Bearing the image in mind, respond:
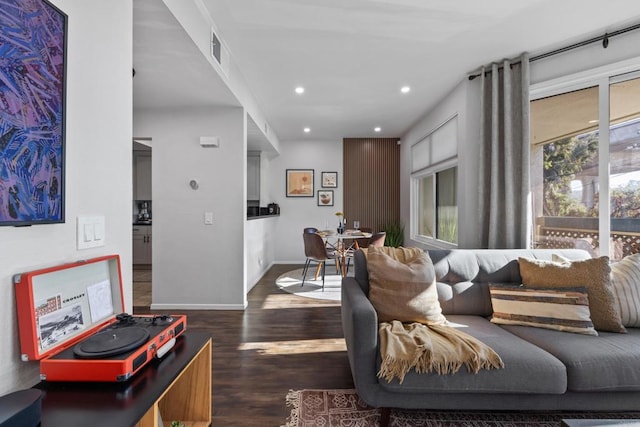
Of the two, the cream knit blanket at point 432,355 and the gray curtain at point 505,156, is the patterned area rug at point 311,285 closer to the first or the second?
the gray curtain at point 505,156

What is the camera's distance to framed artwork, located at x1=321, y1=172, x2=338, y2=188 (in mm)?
6508

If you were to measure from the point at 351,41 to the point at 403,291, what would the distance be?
2.20 m

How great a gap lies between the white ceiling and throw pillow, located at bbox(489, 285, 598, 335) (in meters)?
2.10

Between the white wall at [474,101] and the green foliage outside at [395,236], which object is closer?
the white wall at [474,101]

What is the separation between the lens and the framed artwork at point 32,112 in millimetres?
831

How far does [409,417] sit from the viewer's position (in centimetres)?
175

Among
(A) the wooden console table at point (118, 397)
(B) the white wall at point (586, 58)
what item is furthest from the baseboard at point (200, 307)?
(B) the white wall at point (586, 58)

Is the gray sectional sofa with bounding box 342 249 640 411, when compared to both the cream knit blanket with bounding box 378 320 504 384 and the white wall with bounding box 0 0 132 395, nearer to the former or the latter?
the cream knit blanket with bounding box 378 320 504 384

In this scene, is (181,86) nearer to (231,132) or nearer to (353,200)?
(231,132)

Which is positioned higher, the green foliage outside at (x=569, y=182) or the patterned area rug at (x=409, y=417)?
the green foliage outside at (x=569, y=182)

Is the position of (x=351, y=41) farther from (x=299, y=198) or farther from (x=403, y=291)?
(x=299, y=198)

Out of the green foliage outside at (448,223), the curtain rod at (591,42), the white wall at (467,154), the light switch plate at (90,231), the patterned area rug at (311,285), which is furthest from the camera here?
the patterned area rug at (311,285)

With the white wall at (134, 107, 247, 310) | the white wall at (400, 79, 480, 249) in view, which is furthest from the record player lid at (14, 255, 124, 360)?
the white wall at (400, 79, 480, 249)

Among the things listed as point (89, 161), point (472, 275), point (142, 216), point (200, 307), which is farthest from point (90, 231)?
point (142, 216)
